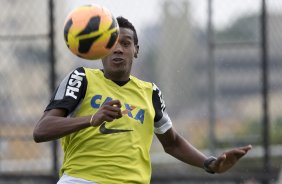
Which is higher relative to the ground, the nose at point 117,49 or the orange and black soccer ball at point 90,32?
the orange and black soccer ball at point 90,32

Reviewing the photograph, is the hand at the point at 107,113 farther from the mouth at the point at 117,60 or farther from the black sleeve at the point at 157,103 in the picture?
the black sleeve at the point at 157,103

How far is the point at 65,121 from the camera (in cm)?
579

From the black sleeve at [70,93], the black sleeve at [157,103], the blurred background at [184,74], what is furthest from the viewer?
the blurred background at [184,74]

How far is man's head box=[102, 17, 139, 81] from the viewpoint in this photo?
6320 millimetres

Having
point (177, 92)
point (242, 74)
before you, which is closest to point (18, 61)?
point (177, 92)

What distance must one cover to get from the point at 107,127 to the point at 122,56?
21.6 inches

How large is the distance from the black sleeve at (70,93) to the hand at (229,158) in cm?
105

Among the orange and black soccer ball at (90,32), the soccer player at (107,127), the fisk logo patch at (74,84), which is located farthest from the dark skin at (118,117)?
the orange and black soccer ball at (90,32)

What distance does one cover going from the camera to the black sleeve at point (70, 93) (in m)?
6.00

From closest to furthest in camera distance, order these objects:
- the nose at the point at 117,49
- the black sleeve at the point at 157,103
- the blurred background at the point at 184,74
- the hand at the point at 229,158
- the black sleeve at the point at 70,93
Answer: the black sleeve at the point at 70,93 < the hand at the point at 229,158 < the nose at the point at 117,49 < the black sleeve at the point at 157,103 < the blurred background at the point at 184,74

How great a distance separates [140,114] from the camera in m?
6.29

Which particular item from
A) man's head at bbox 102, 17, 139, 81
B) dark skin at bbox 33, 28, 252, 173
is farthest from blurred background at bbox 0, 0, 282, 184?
man's head at bbox 102, 17, 139, 81

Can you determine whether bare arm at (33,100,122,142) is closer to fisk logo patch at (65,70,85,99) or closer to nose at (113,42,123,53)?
fisk logo patch at (65,70,85,99)

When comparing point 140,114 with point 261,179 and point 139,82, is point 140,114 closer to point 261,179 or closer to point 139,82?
point 139,82
